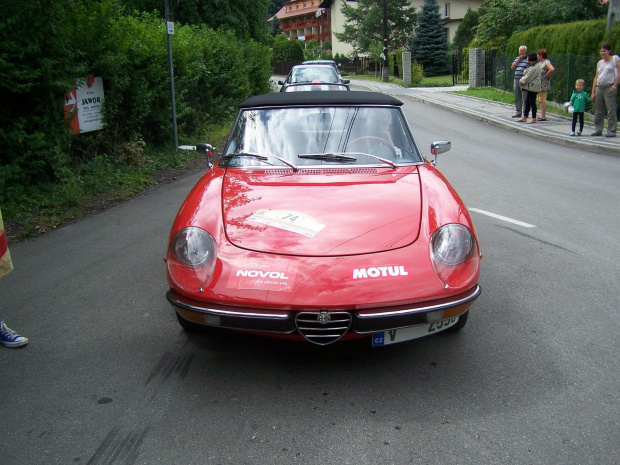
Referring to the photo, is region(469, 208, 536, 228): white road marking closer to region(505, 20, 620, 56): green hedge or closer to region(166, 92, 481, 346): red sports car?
region(166, 92, 481, 346): red sports car

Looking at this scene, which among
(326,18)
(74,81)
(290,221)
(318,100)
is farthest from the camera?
(326,18)

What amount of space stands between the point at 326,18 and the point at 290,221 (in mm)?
91579

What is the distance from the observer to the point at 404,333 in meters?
3.42

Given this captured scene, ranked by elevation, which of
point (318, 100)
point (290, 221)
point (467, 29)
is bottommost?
point (290, 221)

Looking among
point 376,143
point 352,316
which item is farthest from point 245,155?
point 352,316

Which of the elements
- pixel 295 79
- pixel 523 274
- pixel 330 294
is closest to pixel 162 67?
pixel 295 79

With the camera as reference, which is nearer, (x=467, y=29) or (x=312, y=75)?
(x=312, y=75)

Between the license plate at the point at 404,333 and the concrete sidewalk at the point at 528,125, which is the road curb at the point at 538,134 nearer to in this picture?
Result: the concrete sidewalk at the point at 528,125

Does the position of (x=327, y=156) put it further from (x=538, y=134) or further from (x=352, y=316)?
(x=538, y=134)

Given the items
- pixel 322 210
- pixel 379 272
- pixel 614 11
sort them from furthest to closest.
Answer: pixel 614 11, pixel 322 210, pixel 379 272

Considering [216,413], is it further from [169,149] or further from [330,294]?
[169,149]

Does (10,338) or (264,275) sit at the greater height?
(264,275)

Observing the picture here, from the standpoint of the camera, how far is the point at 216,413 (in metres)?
3.16

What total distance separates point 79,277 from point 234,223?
2299 millimetres
